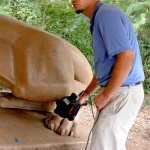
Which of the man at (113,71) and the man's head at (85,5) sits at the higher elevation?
the man's head at (85,5)

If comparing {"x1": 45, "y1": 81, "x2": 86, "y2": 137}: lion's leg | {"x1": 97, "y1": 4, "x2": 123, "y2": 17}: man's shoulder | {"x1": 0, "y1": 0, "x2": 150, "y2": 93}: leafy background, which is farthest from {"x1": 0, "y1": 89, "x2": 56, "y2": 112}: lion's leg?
{"x1": 0, "y1": 0, "x2": 150, "y2": 93}: leafy background

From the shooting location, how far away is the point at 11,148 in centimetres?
203

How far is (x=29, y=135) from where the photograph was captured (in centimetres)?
226

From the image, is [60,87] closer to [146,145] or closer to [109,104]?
[109,104]

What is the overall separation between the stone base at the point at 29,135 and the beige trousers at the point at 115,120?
1.54ft

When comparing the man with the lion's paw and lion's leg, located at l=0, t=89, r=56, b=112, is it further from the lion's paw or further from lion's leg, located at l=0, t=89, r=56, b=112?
lion's leg, located at l=0, t=89, r=56, b=112

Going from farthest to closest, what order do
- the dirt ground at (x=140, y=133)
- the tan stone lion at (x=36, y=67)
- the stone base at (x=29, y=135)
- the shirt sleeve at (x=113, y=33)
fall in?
the dirt ground at (x=140, y=133) → the tan stone lion at (x=36, y=67) → the stone base at (x=29, y=135) → the shirt sleeve at (x=113, y=33)

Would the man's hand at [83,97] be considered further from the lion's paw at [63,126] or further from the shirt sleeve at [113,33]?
the shirt sleeve at [113,33]

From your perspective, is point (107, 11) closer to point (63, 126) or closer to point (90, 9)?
point (90, 9)

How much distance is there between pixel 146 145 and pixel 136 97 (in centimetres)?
288

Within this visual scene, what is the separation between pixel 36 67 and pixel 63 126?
1.51 feet

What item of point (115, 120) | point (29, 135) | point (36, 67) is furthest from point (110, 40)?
point (29, 135)

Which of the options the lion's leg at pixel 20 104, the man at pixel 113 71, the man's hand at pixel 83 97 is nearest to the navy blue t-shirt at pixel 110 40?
the man at pixel 113 71

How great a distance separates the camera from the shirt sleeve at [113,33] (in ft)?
5.40
